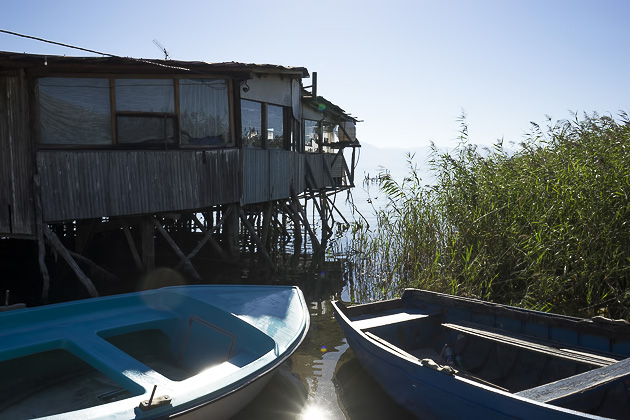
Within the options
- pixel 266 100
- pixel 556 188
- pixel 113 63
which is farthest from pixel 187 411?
pixel 266 100

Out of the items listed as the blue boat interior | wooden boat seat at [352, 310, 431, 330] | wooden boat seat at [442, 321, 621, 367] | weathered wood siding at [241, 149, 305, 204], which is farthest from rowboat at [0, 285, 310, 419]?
weathered wood siding at [241, 149, 305, 204]

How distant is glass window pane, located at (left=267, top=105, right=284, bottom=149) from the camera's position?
12594 mm

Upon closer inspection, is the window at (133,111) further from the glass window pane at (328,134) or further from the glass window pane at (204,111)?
the glass window pane at (328,134)

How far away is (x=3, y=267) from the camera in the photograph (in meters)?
11.5

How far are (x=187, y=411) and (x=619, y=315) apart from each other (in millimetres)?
5710

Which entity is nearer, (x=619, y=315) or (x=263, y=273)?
(x=619, y=315)

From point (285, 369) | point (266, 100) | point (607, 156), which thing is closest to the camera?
point (285, 369)

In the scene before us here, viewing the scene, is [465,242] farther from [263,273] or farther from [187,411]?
[187,411]

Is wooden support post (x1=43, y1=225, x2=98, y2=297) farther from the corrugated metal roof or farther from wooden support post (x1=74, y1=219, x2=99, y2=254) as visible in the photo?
the corrugated metal roof

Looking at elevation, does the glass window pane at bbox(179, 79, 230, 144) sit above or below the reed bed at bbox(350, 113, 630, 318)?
above

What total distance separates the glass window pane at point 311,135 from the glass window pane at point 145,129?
8.19 metres

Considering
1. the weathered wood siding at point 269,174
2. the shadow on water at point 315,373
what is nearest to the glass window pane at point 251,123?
the weathered wood siding at point 269,174

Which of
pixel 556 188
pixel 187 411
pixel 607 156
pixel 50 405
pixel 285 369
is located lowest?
pixel 285 369

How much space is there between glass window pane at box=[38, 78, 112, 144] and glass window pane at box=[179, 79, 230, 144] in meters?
1.48
